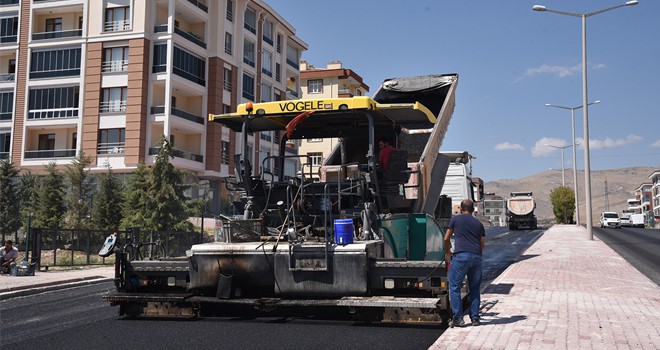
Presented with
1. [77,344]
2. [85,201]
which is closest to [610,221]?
[85,201]

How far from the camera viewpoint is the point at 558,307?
331 inches

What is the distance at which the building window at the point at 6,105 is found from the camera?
39375 millimetres

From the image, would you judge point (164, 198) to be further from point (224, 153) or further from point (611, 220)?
point (611, 220)

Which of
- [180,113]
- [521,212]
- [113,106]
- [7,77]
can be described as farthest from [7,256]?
[521,212]

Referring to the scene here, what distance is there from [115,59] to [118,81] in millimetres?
1486

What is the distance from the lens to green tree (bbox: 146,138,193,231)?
88.2 ft

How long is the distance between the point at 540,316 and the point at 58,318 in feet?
22.4

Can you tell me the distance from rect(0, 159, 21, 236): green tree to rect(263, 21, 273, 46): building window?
76.5 ft

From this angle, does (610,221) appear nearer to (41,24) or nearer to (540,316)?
(41,24)

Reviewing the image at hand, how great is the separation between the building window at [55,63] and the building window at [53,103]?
39.6 inches

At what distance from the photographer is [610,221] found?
57781 millimetres

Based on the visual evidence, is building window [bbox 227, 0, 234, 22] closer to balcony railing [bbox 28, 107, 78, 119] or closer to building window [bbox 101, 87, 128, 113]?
building window [bbox 101, 87, 128, 113]

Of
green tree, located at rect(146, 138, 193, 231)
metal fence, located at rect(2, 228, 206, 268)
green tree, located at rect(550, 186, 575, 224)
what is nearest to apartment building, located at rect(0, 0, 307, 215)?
green tree, located at rect(146, 138, 193, 231)

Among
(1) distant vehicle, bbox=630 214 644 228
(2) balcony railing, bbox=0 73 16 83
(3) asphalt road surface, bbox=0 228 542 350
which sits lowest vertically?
(3) asphalt road surface, bbox=0 228 542 350
